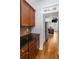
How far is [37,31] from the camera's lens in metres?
5.64
